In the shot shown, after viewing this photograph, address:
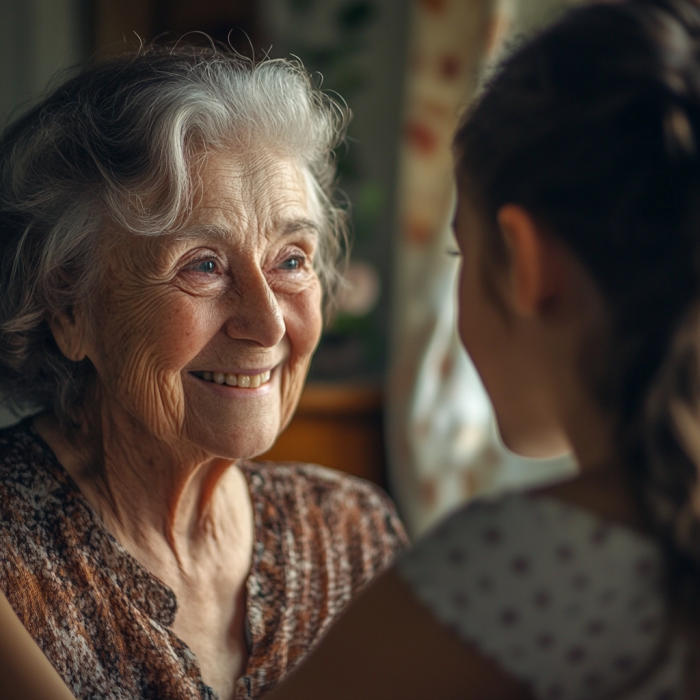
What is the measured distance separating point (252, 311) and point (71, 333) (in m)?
0.26

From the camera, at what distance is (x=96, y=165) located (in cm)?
102

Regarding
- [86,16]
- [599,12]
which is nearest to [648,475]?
[599,12]

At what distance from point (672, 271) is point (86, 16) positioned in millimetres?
3495

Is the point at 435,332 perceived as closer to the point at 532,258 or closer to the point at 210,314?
the point at 210,314

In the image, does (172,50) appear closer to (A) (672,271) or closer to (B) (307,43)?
(A) (672,271)

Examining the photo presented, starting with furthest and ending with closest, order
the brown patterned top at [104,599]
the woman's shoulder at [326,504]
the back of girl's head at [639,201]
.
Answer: the woman's shoulder at [326,504], the brown patterned top at [104,599], the back of girl's head at [639,201]

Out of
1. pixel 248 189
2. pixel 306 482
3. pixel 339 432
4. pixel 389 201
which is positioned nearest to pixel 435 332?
pixel 339 432

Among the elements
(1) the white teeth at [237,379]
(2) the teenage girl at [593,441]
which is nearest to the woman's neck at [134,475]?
(1) the white teeth at [237,379]

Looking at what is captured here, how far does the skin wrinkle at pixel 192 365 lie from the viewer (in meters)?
1.06

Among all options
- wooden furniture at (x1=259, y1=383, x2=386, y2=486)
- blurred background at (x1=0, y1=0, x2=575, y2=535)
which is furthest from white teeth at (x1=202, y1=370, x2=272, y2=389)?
wooden furniture at (x1=259, y1=383, x2=386, y2=486)

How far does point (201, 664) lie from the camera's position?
41.9 inches

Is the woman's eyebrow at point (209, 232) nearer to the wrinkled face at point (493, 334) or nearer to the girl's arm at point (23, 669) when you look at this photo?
the wrinkled face at point (493, 334)

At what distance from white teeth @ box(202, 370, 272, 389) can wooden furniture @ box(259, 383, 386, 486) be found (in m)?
1.91

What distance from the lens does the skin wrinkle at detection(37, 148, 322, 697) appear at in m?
1.06
